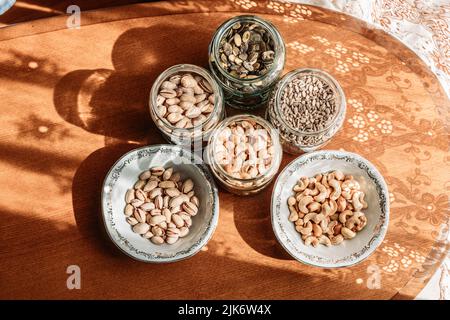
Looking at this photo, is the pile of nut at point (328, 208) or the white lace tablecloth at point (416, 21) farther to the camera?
the white lace tablecloth at point (416, 21)

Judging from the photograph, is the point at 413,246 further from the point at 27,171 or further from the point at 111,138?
the point at 27,171

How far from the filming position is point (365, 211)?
1.06m

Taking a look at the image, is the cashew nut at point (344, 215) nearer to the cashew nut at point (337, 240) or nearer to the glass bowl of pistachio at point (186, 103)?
the cashew nut at point (337, 240)

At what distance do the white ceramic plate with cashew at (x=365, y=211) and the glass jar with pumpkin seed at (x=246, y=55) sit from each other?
0.62 ft

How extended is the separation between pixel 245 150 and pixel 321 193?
0.64 feet

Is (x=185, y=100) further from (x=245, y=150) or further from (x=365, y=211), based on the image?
(x=365, y=211)

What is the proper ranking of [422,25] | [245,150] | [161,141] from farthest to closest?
[422,25] → [161,141] → [245,150]

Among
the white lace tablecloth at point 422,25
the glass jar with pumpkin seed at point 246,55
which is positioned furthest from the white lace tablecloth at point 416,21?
the glass jar with pumpkin seed at point 246,55

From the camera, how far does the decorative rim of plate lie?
1.00 metres

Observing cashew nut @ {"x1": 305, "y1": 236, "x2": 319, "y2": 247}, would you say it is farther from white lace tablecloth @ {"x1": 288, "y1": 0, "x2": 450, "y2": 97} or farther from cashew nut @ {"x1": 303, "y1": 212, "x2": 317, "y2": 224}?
white lace tablecloth @ {"x1": 288, "y1": 0, "x2": 450, "y2": 97}

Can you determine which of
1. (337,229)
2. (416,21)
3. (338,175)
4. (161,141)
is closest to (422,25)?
(416,21)

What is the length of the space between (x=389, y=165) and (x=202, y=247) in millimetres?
463

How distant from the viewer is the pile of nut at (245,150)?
1.00m
